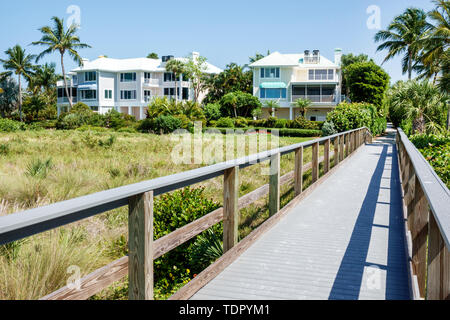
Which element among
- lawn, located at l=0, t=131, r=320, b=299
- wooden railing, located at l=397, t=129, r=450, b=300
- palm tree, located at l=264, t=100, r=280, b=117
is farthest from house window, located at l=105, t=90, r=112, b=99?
wooden railing, located at l=397, t=129, r=450, b=300

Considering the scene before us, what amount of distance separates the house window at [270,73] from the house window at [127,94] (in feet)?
60.4

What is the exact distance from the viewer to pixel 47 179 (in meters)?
8.94

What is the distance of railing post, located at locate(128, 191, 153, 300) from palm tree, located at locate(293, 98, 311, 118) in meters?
51.2

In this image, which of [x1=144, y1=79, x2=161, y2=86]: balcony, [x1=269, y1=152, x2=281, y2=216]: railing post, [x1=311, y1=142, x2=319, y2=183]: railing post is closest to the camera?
[x1=269, y1=152, x2=281, y2=216]: railing post

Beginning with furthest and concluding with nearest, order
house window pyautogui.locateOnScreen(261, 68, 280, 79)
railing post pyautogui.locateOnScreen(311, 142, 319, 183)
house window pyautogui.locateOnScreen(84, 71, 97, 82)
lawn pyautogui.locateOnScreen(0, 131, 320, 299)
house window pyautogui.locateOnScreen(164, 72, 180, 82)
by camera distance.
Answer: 1. house window pyautogui.locateOnScreen(164, 72, 180, 82)
2. house window pyautogui.locateOnScreen(84, 71, 97, 82)
3. house window pyautogui.locateOnScreen(261, 68, 280, 79)
4. railing post pyautogui.locateOnScreen(311, 142, 319, 183)
5. lawn pyautogui.locateOnScreen(0, 131, 320, 299)

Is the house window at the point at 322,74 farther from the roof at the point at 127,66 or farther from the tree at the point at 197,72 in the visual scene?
the roof at the point at 127,66

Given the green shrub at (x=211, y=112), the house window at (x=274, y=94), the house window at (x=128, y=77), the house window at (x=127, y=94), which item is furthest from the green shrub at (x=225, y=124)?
the house window at (x=128, y=77)

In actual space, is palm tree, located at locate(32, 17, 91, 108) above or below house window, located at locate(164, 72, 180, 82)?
above

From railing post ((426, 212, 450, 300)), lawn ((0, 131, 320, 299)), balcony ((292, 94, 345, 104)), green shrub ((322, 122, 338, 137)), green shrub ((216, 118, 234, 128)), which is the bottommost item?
lawn ((0, 131, 320, 299))

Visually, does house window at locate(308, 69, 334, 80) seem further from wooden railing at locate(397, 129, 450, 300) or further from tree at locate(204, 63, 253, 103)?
wooden railing at locate(397, 129, 450, 300)

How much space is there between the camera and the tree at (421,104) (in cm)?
2406

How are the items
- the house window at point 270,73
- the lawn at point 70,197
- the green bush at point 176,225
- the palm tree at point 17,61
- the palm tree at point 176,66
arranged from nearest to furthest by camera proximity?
the lawn at point 70,197 < the green bush at point 176,225 < the house window at point 270,73 < the palm tree at point 176,66 < the palm tree at point 17,61

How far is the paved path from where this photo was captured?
3938 millimetres

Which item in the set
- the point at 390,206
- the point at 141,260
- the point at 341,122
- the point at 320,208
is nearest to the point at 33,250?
the point at 141,260
